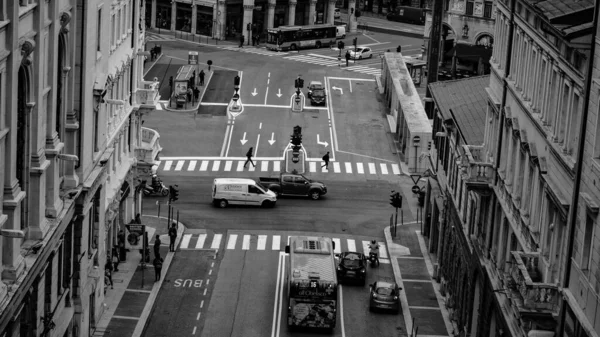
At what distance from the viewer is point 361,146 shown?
12456cm

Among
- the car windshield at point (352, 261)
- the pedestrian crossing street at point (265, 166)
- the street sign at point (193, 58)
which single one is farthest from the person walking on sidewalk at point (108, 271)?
the street sign at point (193, 58)

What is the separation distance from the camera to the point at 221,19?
597 ft

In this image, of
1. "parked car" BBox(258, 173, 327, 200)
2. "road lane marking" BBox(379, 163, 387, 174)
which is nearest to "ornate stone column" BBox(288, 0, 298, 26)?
"road lane marking" BBox(379, 163, 387, 174)

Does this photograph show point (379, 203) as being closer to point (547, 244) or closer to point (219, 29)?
point (547, 244)

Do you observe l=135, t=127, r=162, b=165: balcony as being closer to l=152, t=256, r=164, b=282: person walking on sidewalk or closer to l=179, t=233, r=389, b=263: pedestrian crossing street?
l=179, t=233, r=389, b=263: pedestrian crossing street

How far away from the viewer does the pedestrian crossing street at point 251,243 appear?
3691 inches

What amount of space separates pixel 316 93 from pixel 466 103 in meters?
51.5

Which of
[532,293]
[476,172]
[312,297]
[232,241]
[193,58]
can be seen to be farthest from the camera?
[193,58]

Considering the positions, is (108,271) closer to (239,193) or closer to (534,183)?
(239,193)

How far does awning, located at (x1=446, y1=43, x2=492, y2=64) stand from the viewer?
543 ft

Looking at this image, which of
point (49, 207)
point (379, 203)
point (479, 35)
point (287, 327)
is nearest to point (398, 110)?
point (379, 203)

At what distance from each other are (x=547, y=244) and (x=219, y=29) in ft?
426

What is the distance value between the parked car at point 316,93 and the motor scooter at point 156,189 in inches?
1503

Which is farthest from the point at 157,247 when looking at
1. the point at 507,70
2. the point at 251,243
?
the point at 507,70
